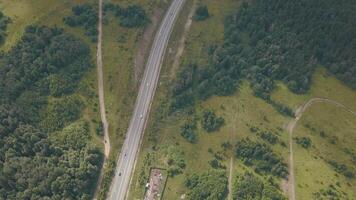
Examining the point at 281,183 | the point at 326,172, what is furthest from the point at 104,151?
the point at 326,172

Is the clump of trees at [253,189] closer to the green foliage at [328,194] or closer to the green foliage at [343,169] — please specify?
the green foliage at [328,194]

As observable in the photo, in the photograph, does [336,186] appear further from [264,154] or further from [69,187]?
[69,187]

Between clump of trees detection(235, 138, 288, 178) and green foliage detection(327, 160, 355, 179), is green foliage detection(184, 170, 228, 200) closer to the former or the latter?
clump of trees detection(235, 138, 288, 178)

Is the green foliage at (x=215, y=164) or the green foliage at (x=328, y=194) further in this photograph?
the green foliage at (x=215, y=164)

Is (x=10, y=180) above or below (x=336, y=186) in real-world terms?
below

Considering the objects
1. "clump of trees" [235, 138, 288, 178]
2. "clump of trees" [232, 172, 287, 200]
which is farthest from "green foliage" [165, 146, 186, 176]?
"clump of trees" [235, 138, 288, 178]

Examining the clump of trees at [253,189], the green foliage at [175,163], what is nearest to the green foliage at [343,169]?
the clump of trees at [253,189]
